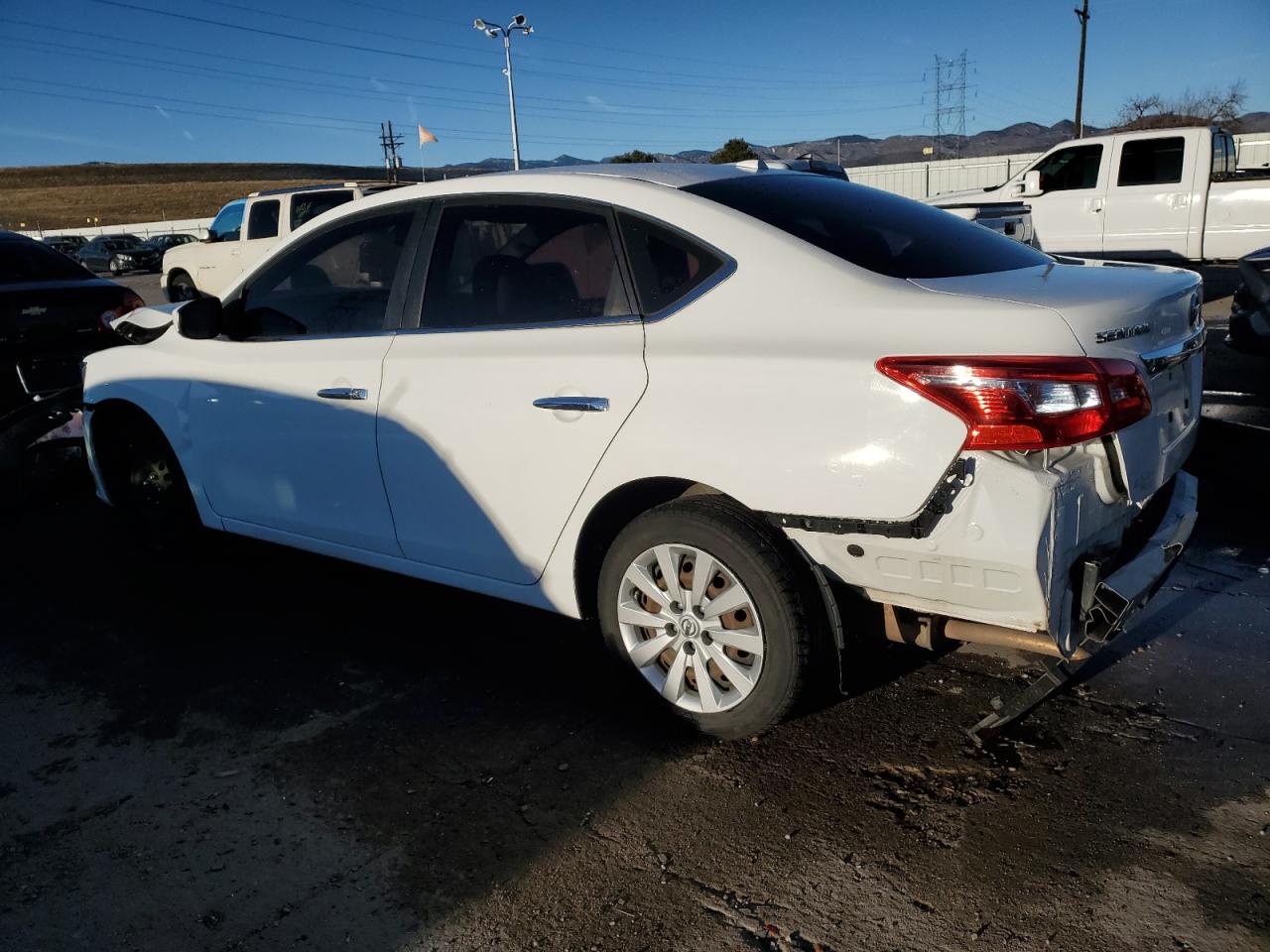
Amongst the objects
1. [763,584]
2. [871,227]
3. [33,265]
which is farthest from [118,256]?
[763,584]

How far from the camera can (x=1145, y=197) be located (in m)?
12.6

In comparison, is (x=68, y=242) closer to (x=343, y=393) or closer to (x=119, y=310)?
(x=119, y=310)

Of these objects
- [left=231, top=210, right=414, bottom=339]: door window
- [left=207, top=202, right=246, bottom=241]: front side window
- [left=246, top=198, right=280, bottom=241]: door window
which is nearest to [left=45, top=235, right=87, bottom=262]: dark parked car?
[left=207, top=202, right=246, bottom=241]: front side window

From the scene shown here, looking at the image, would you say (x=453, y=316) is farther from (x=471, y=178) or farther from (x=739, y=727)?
(x=739, y=727)

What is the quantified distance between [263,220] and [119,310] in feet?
28.6

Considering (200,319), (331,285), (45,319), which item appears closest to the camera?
(331,285)

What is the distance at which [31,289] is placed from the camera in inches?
262

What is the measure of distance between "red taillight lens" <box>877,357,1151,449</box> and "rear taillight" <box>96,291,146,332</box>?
→ 5.90 metres

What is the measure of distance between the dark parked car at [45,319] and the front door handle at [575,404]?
15.6 feet

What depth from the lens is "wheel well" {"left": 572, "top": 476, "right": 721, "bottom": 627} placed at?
Answer: 301 cm

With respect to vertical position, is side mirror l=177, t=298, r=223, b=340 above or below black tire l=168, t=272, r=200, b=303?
below

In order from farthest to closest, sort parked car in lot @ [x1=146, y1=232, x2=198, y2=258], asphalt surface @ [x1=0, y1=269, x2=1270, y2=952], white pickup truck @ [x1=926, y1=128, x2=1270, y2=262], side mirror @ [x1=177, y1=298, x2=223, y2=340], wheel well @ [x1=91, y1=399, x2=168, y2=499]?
1. parked car in lot @ [x1=146, y1=232, x2=198, y2=258]
2. white pickup truck @ [x1=926, y1=128, x2=1270, y2=262]
3. wheel well @ [x1=91, y1=399, x2=168, y2=499]
4. side mirror @ [x1=177, y1=298, x2=223, y2=340]
5. asphalt surface @ [x1=0, y1=269, x2=1270, y2=952]

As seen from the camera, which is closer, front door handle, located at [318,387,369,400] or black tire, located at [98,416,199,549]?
front door handle, located at [318,387,369,400]

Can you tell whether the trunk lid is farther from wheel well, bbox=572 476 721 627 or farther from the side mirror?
the side mirror
